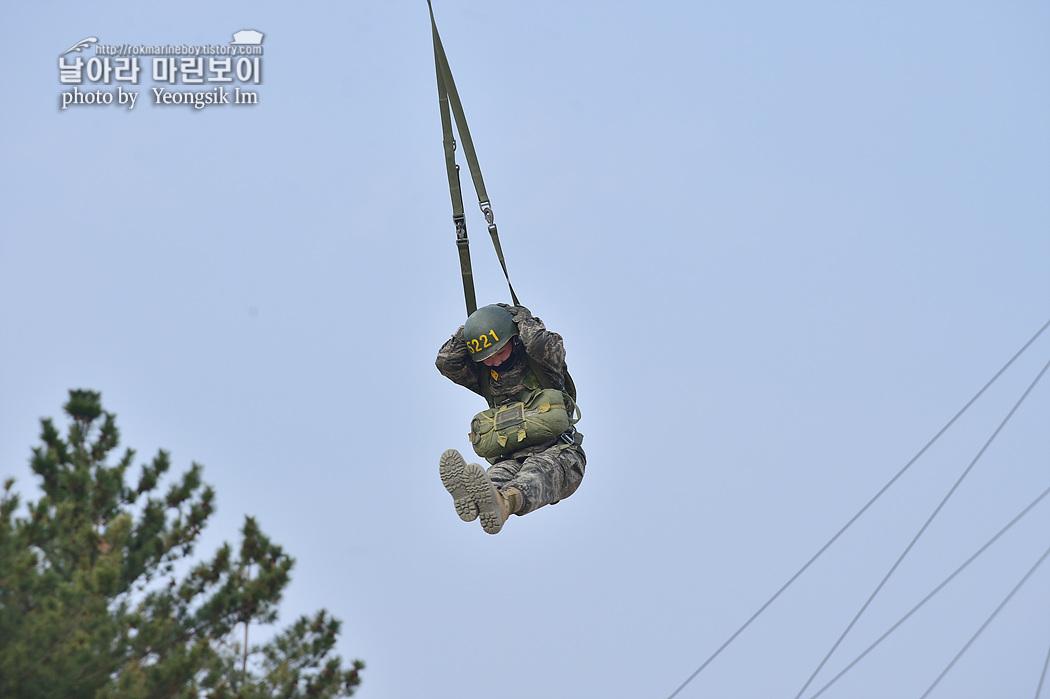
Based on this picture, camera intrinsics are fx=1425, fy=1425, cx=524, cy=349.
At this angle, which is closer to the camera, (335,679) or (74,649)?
(74,649)

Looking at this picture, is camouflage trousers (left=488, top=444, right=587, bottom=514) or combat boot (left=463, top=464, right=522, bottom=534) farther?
camouflage trousers (left=488, top=444, right=587, bottom=514)

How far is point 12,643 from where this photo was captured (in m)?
8.63

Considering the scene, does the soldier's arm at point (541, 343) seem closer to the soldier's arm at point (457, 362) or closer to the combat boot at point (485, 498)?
the soldier's arm at point (457, 362)

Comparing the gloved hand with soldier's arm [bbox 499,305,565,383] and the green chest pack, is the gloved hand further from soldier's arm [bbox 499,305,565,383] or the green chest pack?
the green chest pack

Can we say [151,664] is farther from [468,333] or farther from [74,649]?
[468,333]

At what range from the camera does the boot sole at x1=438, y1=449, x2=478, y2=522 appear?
31.4ft

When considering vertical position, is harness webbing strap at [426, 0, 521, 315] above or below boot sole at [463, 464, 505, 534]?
above

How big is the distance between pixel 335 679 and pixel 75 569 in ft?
6.48

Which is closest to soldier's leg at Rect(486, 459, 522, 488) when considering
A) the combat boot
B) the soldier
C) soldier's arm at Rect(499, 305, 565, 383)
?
the soldier

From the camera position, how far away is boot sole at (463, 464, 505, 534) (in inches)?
375

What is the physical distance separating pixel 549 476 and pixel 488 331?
3.86 ft

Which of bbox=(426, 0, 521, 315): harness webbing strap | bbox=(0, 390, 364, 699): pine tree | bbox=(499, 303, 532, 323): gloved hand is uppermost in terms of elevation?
bbox=(426, 0, 521, 315): harness webbing strap

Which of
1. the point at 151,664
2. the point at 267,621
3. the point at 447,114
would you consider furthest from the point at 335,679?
the point at 447,114

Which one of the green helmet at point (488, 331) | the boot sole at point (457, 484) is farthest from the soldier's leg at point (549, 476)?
the green helmet at point (488, 331)
